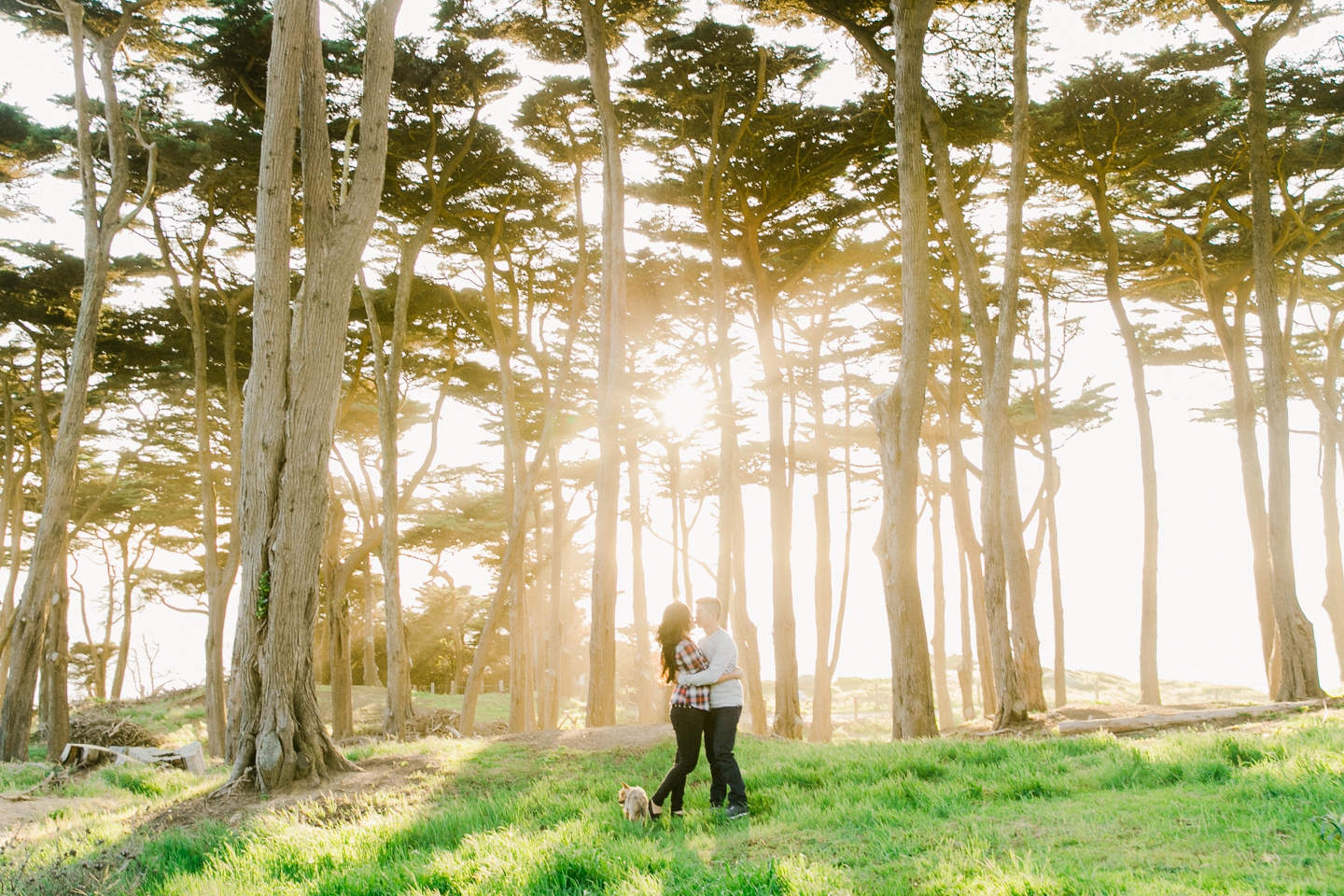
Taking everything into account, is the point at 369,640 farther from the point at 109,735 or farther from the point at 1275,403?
the point at 1275,403

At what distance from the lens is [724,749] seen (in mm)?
4879

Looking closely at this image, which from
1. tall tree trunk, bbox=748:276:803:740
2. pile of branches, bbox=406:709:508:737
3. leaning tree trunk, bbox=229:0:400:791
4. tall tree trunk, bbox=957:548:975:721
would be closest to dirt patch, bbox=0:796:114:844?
leaning tree trunk, bbox=229:0:400:791

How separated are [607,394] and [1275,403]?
7.82 metres

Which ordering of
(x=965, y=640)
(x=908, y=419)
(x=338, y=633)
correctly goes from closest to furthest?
(x=908, y=419)
(x=338, y=633)
(x=965, y=640)

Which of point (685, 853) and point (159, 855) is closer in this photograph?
point (685, 853)

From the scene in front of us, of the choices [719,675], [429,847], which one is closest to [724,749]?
[719,675]

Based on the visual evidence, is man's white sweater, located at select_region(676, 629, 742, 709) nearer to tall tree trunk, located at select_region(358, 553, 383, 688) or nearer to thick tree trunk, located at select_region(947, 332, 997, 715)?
thick tree trunk, located at select_region(947, 332, 997, 715)

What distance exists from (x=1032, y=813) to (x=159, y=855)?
14.6 ft

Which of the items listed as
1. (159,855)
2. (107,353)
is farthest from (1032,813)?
(107,353)

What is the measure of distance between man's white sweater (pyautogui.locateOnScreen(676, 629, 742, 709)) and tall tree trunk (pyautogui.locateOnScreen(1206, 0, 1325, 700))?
791 centimetres

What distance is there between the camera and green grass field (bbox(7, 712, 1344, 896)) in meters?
3.23

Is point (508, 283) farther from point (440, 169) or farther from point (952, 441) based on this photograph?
point (952, 441)

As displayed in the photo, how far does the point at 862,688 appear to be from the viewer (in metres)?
36.7

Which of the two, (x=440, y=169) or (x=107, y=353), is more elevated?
(x=440, y=169)
